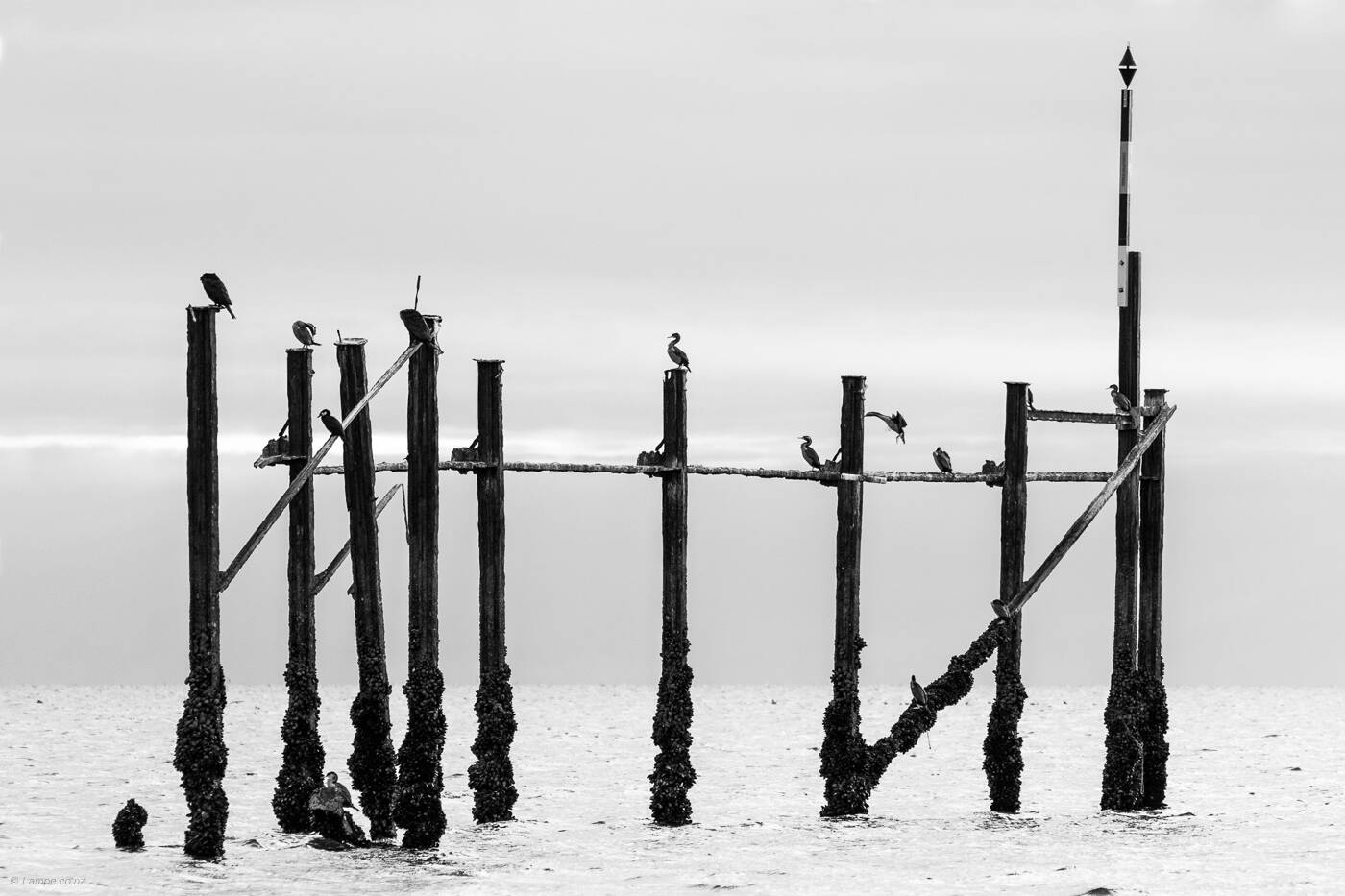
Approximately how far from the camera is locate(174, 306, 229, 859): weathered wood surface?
18.8 meters

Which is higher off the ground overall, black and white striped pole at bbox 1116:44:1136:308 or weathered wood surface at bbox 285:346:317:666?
black and white striped pole at bbox 1116:44:1136:308

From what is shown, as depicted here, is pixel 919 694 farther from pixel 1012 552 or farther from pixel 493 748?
pixel 493 748

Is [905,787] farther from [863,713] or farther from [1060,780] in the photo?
[863,713]

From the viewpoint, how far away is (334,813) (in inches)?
800

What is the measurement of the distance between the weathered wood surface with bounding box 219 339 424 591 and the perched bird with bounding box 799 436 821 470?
15.8ft

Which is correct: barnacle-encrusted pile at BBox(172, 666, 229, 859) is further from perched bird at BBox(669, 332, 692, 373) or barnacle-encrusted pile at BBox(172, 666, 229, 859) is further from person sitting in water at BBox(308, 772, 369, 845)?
perched bird at BBox(669, 332, 692, 373)

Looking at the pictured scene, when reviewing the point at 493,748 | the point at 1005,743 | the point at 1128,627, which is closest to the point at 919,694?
the point at 1005,743

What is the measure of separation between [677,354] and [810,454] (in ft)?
6.12

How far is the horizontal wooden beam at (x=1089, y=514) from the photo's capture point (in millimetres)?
22531

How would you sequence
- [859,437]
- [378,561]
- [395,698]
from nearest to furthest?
[378,561] < [859,437] < [395,698]

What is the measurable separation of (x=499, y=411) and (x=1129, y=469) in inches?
292

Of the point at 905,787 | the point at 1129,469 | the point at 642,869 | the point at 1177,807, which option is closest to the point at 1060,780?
the point at 905,787

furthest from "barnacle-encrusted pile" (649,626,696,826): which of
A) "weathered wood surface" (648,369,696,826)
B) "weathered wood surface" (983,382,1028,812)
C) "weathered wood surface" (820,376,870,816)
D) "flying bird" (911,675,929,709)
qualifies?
"weathered wood surface" (983,382,1028,812)

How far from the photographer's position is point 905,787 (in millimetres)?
31156
